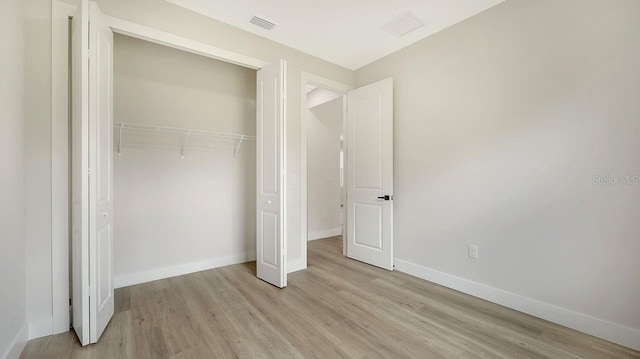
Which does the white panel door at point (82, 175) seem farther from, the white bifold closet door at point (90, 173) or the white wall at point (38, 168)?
the white wall at point (38, 168)

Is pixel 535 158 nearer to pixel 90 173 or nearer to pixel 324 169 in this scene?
pixel 90 173

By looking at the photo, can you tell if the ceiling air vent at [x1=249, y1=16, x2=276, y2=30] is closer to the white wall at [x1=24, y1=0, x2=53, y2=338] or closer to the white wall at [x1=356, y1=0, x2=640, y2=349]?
the white wall at [x1=24, y1=0, x2=53, y2=338]

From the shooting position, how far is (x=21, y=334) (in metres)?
1.80

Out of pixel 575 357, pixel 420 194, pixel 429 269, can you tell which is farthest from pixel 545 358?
pixel 420 194

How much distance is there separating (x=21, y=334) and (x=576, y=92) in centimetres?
440

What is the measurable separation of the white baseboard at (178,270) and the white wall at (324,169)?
1729mm

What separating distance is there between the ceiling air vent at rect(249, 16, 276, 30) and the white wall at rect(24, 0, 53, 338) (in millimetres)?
1616

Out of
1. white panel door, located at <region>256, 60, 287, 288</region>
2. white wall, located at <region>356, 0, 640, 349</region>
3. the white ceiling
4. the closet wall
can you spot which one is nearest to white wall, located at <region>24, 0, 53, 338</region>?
the closet wall

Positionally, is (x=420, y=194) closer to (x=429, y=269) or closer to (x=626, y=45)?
(x=429, y=269)

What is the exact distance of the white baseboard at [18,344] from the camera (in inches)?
63.2

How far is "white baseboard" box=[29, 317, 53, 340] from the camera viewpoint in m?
1.92

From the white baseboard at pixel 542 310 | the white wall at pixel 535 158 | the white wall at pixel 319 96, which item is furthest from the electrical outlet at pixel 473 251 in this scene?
the white wall at pixel 319 96

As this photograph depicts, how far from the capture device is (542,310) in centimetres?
223

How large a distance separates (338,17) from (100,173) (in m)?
2.57
